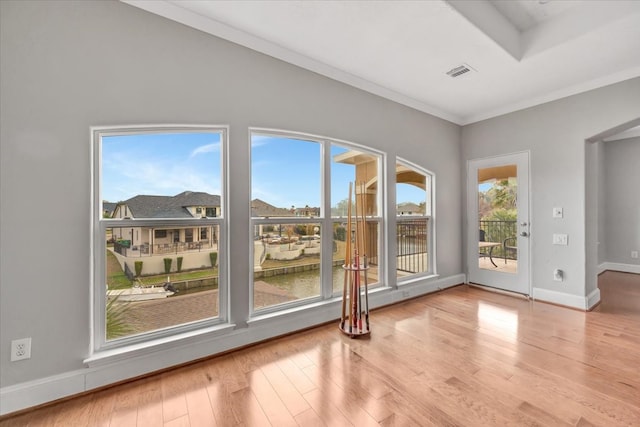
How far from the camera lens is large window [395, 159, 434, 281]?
379 centimetres

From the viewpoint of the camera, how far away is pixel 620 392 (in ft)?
6.01

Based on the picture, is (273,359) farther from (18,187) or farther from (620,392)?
(620,392)

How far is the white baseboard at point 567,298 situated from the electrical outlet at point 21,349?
5.16 metres

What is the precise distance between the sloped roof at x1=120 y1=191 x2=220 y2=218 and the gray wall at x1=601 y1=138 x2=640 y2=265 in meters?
7.14

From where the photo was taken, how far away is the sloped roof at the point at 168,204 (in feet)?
6.95

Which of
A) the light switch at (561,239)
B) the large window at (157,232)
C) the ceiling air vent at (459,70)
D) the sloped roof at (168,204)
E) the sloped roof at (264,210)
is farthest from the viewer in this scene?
the light switch at (561,239)

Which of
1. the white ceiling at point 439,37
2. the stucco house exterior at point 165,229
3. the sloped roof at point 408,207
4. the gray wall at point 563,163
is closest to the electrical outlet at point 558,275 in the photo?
the gray wall at point 563,163

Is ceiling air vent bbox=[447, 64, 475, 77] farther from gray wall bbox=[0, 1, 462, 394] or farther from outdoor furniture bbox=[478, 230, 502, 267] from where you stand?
outdoor furniture bbox=[478, 230, 502, 267]

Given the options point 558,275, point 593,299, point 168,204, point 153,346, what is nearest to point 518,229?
point 558,275

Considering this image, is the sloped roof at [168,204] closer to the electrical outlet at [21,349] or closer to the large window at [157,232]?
the large window at [157,232]

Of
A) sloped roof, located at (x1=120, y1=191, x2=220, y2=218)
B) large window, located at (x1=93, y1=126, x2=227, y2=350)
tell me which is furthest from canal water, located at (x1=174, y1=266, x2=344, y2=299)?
sloped roof, located at (x1=120, y1=191, x2=220, y2=218)

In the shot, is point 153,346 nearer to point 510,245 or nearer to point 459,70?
point 459,70

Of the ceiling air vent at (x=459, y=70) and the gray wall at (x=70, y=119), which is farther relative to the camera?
the ceiling air vent at (x=459, y=70)

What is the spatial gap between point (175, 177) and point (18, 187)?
896 millimetres
